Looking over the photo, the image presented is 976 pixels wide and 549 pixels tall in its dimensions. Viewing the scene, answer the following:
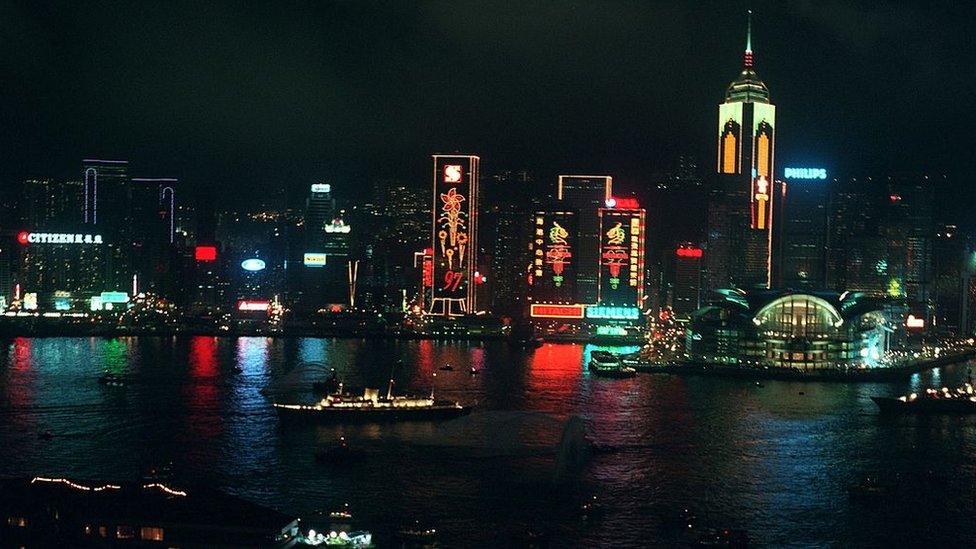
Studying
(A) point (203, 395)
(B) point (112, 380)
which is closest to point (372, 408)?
(A) point (203, 395)

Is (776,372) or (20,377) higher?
(776,372)

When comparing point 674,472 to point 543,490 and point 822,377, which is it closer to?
point 543,490

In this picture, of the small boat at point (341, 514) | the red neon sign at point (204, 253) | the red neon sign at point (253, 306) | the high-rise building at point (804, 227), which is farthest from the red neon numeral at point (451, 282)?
the small boat at point (341, 514)

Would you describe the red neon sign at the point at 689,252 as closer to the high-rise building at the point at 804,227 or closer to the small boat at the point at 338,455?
the high-rise building at the point at 804,227

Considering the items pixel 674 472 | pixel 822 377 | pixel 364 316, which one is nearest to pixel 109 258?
pixel 364 316

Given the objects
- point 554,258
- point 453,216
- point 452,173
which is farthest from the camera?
point 554,258

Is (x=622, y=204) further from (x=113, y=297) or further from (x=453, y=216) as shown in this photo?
(x=113, y=297)
